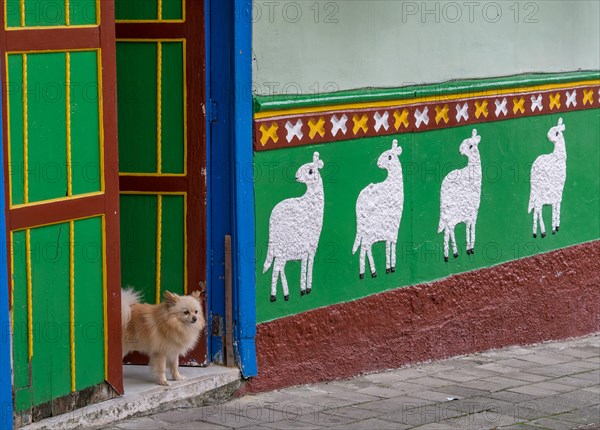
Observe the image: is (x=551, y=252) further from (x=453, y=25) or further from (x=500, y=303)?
(x=453, y=25)

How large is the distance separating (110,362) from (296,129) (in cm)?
198

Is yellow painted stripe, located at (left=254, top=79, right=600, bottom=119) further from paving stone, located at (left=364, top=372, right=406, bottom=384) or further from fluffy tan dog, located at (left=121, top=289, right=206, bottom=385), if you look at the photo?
paving stone, located at (left=364, top=372, right=406, bottom=384)

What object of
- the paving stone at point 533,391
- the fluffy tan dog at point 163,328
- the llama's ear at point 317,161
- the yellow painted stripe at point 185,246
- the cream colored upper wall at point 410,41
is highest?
the cream colored upper wall at point 410,41

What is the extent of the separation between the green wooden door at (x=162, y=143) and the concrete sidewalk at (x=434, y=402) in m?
0.69

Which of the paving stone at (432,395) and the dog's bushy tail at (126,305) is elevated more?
the dog's bushy tail at (126,305)

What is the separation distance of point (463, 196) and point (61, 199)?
3.76 metres

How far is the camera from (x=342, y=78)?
27.1ft

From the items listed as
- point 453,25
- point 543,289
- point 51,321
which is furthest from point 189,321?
point 543,289

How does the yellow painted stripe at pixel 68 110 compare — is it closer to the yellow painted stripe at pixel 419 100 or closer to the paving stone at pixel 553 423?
the yellow painted stripe at pixel 419 100

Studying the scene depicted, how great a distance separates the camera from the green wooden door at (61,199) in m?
6.24

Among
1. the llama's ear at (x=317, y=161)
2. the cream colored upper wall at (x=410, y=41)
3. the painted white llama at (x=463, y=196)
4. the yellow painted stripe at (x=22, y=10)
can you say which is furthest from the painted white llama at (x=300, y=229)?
the yellow painted stripe at (x=22, y=10)

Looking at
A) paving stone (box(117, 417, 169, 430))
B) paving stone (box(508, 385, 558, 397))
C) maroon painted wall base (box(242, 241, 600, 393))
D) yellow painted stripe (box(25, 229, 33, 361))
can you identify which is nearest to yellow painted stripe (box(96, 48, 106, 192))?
yellow painted stripe (box(25, 229, 33, 361))

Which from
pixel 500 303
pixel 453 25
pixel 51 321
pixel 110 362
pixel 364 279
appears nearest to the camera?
pixel 51 321

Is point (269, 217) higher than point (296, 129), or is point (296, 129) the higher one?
point (296, 129)
